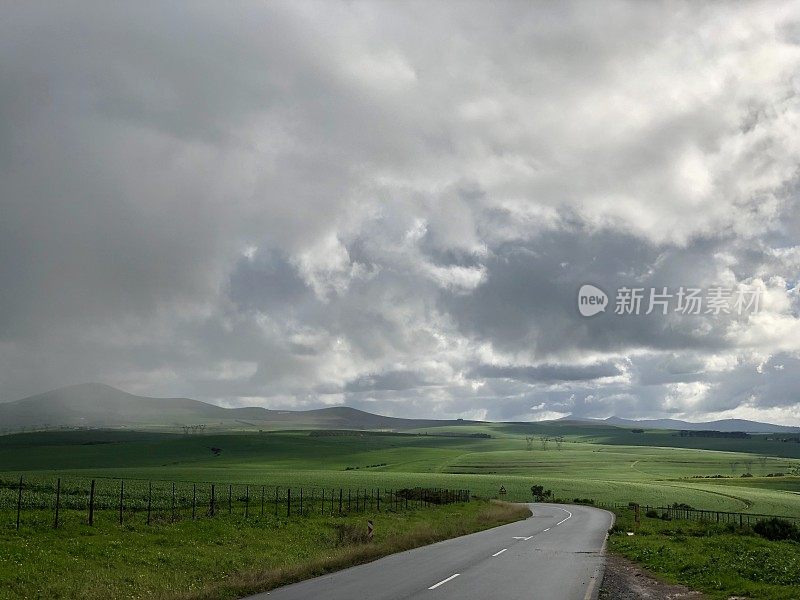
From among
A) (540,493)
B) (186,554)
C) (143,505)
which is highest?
(186,554)

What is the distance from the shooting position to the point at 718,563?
27.7 m

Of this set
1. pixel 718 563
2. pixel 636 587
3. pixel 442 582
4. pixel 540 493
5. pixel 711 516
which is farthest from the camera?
pixel 540 493

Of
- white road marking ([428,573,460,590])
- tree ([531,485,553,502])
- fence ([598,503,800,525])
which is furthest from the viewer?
tree ([531,485,553,502])

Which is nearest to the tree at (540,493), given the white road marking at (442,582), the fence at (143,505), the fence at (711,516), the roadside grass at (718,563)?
the fence at (711,516)

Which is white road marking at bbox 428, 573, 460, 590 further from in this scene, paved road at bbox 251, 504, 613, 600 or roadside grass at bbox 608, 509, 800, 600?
roadside grass at bbox 608, 509, 800, 600

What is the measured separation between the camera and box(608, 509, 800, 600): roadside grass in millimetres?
21609

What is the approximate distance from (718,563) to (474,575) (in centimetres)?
1080

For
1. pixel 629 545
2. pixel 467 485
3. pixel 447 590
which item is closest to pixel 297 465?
pixel 467 485

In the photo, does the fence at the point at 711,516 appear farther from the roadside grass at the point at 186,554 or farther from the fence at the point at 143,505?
the roadside grass at the point at 186,554

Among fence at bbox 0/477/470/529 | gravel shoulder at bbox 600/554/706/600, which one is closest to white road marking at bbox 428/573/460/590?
gravel shoulder at bbox 600/554/706/600

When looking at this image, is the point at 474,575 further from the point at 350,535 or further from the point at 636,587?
the point at 350,535

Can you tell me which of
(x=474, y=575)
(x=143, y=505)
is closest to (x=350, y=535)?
(x=474, y=575)

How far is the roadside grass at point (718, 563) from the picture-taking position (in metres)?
21.6

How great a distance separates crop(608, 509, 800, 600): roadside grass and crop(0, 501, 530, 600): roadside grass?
38.1 feet
